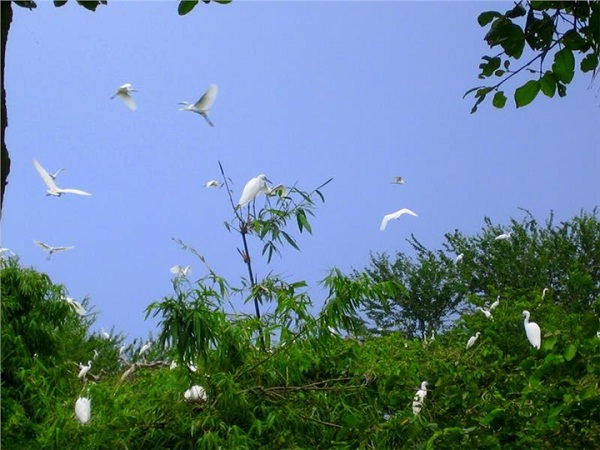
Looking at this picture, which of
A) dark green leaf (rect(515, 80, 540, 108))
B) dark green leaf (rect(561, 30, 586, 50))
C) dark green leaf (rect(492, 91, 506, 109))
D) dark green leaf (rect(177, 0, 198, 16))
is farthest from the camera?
dark green leaf (rect(492, 91, 506, 109))

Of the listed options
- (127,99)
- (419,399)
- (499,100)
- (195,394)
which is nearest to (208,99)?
(127,99)

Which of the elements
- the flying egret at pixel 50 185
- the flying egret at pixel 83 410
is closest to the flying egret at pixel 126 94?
the flying egret at pixel 50 185

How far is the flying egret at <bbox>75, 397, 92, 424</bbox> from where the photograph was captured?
3.69 m

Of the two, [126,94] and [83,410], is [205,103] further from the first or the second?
[83,410]

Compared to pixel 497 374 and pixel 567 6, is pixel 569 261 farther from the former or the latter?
pixel 567 6

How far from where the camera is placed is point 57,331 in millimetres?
5457

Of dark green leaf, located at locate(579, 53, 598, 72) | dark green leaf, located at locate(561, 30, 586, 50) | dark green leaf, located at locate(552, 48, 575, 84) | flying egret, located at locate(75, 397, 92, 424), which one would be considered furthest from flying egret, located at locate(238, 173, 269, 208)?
dark green leaf, located at locate(552, 48, 575, 84)

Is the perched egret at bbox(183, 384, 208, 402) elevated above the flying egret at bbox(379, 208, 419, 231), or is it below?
below

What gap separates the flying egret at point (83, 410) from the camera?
369 centimetres

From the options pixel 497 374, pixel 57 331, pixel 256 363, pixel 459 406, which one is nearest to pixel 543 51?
pixel 459 406

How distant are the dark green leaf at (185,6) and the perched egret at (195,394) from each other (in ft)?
7.36

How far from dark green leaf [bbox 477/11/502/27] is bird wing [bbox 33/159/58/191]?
2.18 m

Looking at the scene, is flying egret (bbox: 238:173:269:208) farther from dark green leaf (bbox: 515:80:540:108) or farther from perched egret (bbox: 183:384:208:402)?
dark green leaf (bbox: 515:80:540:108)

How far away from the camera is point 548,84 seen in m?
1.79
